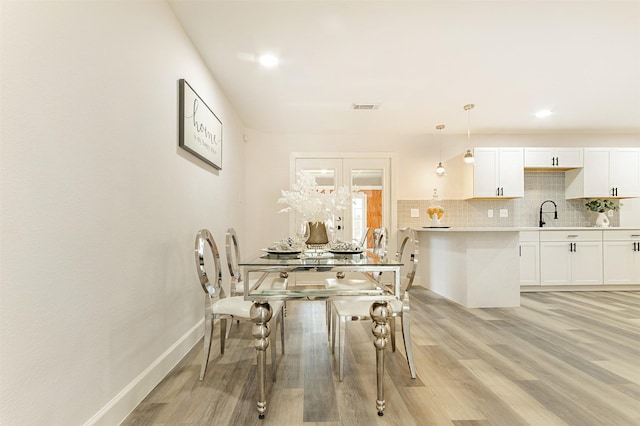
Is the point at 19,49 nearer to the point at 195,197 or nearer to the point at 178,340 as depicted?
the point at 195,197

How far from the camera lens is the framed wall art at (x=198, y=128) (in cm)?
232

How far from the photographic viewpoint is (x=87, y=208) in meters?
1.35

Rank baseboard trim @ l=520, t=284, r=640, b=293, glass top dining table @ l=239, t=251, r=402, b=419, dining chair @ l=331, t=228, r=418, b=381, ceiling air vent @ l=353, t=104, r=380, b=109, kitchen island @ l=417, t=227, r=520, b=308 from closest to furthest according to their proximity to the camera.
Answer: glass top dining table @ l=239, t=251, r=402, b=419, dining chair @ l=331, t=228, r=418, b=381, kitchen island @ l=417, t=227, r=520, b=308, ceiling air vent @ l=353, t=104, r=380, b=109, baseboard trim @ l=520, t=284, r=640, b=293

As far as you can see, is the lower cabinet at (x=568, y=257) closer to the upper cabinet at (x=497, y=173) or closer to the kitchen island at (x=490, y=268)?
the upper cabinet at (x=497, y=173)

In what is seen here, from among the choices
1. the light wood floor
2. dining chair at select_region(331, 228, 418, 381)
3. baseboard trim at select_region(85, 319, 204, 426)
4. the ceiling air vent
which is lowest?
the light wood floor

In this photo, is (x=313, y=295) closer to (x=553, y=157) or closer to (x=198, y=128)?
(x=198, y=128)

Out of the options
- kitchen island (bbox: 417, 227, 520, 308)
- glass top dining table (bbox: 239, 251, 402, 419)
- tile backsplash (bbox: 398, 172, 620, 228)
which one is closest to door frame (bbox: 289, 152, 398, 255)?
tile backsplash (bbox: 398, 172, 620, 228)

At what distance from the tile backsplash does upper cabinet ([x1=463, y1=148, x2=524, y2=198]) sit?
0.38m

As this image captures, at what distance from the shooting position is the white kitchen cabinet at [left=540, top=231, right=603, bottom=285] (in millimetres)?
4586

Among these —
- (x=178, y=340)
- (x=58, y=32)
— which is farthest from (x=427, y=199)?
(x=58, y=32)

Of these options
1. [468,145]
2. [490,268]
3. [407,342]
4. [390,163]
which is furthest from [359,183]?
[407,342]

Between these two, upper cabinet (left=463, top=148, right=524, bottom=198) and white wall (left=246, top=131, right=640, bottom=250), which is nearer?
upper cabinet (left=463, top=148, right=524, bottom=198)

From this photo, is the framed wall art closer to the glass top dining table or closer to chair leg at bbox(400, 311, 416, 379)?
the glass top dining table

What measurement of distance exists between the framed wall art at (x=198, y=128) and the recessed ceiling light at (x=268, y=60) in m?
0.64
